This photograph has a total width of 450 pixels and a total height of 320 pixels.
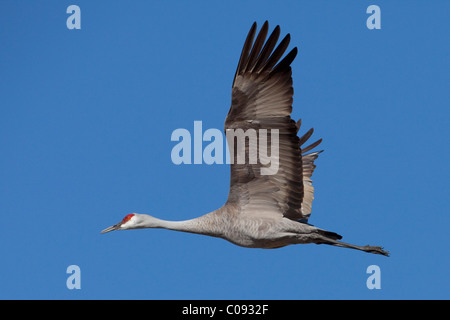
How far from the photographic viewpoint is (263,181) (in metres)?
14.2

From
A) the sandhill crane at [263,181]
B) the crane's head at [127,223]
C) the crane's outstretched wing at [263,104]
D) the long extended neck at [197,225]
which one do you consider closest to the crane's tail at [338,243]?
the sandhill crane at [263,181]

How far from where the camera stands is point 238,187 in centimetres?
1428

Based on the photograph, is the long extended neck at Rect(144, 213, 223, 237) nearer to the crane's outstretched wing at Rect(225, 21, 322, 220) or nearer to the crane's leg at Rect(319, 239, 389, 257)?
the crane's outstretched wing at Rect(225, 21, 322, 220)

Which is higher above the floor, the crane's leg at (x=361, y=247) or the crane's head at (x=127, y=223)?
the crane's head at (x=127, y=223)

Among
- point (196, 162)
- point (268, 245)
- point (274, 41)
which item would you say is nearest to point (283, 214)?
point (268, 245)

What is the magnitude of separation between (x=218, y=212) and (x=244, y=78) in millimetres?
2421

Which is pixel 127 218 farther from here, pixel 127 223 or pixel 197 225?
pixel 197 225

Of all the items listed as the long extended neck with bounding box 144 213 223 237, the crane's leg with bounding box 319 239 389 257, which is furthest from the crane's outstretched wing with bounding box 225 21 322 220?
the crane's leg with bounding box 319 239 389 257

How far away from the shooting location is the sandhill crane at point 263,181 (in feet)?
44.7

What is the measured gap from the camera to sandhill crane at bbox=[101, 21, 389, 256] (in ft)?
44.7

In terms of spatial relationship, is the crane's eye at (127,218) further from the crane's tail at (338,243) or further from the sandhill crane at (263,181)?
the crane's tail at (338,243)

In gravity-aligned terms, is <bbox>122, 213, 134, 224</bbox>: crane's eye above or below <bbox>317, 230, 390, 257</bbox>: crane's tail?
above

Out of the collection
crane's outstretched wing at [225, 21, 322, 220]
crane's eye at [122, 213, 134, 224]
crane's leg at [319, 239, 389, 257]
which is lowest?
crane's leg at [319, 239, 389, 257]

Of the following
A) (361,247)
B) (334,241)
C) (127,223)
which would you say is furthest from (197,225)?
(361,247)
